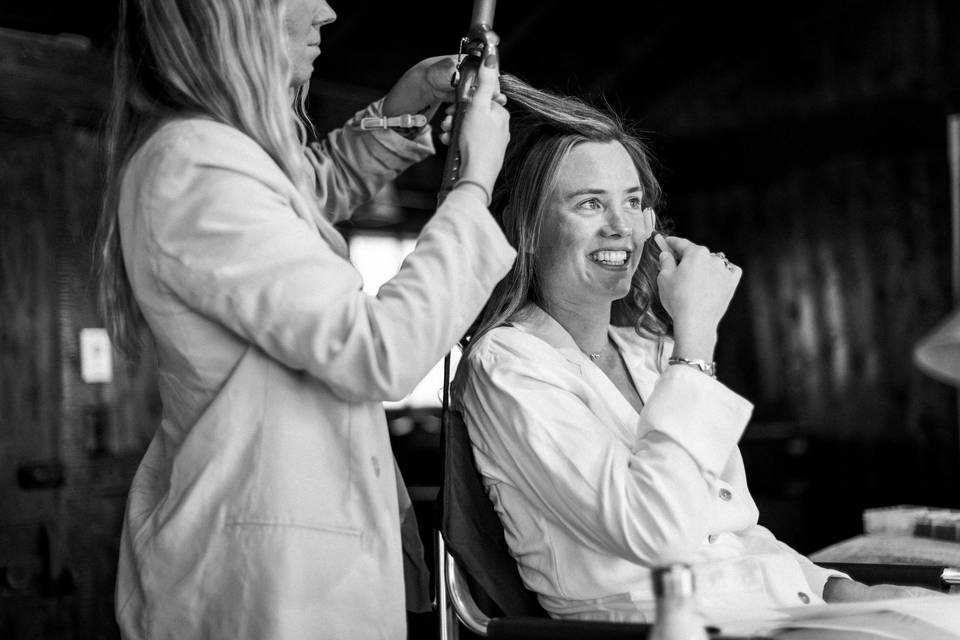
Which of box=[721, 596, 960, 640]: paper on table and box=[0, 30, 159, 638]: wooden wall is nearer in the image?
box=[721, 596, 960, 640]: paper on table

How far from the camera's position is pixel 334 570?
4.59 ft

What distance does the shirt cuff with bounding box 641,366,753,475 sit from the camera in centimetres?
164

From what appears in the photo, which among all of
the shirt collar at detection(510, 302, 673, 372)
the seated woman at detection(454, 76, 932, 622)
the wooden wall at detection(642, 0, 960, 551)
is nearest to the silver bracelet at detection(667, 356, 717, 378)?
the seated woman at detection(454, 76, 932, 622)

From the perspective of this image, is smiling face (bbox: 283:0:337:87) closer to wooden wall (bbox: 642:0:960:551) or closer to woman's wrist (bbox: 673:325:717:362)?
woman's wrist (bbox: 673:325:717:362)

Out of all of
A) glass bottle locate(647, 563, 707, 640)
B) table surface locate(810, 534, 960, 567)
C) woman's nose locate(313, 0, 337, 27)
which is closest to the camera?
glass bottle locate(647, 563, 707, 640)

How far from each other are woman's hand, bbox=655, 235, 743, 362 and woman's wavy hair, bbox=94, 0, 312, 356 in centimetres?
66

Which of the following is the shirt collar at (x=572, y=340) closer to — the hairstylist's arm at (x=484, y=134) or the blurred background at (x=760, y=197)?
the hairstylist's arm at (x=484, y=134)

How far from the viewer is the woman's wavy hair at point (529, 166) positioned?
205 centimetres

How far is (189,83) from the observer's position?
1.46 m

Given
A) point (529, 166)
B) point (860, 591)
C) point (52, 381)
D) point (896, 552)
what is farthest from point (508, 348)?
point (52, 381)

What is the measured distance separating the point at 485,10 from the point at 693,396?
27.0 inches

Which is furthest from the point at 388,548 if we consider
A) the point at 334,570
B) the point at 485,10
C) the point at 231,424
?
the point at 485,10

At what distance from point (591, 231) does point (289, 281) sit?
813 millimetres

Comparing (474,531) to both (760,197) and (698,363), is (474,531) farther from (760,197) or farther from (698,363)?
(760,197)
